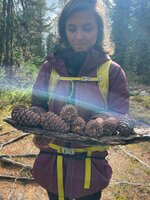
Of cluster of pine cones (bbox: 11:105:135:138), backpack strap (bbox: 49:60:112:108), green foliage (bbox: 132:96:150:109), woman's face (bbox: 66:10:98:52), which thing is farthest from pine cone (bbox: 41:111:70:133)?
green foliage (bbox: 132:96:150:109)

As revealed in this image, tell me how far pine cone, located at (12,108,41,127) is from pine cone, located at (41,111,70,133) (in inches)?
2.1

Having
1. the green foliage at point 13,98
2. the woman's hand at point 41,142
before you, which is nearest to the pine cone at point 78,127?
the woman's hand at point 41,142

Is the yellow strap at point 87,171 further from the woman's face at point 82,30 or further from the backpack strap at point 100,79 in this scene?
the woman's face at point 82,30

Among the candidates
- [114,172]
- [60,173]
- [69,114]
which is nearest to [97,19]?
[69,114]

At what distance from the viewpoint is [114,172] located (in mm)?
5258

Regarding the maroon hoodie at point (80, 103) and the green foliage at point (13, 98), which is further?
the green foliage at point (13, 98)

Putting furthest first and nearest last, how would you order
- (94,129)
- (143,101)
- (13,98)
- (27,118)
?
1. (143,101)
2. (13,98)
3. (27,118)
4. (94,129)

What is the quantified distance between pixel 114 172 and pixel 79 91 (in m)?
3.38

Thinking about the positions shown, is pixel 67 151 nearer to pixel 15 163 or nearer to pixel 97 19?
pixel 97 19

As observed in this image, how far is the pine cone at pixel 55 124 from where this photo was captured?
185 cm

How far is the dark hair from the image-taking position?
2.15 metres

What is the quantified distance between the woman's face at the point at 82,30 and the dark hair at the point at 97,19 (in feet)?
0.11

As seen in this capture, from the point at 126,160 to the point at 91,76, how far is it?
395 centimetres

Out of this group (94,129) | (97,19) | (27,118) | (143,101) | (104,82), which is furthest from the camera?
(143,101)
